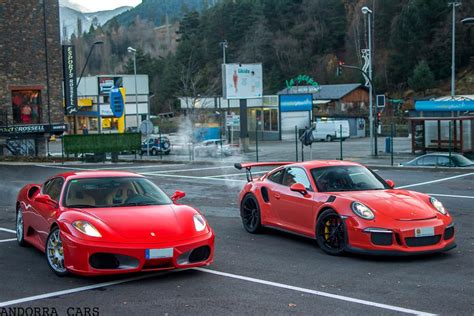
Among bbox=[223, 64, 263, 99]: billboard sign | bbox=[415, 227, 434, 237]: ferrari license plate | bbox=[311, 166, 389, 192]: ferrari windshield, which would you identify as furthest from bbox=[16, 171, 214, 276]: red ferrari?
bbox=[223, 64, 263, 99]: billboard sign

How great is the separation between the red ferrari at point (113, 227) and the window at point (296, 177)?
7.99 feet

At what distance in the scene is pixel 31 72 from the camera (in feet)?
139

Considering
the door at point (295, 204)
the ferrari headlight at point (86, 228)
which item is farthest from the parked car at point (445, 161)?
the ferrari headlight at point (86, 228)

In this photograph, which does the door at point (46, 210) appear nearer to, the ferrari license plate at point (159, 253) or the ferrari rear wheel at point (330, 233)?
the ferrari license plate at point (159, 253)

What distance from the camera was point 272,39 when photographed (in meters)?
109

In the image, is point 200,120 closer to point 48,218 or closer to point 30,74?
point 30,74

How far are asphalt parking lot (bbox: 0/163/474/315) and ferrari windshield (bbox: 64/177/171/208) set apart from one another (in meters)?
1.01

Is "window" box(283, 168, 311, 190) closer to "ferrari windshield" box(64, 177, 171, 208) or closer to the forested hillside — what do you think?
"ferrari windshield" box(64, 177, 171, 208)

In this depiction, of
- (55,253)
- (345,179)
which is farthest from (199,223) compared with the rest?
(345,179)

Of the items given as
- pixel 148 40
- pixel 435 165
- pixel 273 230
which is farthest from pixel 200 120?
pixel 148 40

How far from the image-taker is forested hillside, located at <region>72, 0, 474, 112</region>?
84.7m

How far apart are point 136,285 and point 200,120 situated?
68634 millimetres

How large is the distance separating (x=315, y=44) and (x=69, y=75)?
70.7 m

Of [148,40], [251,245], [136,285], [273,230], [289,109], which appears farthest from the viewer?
[148,40]
